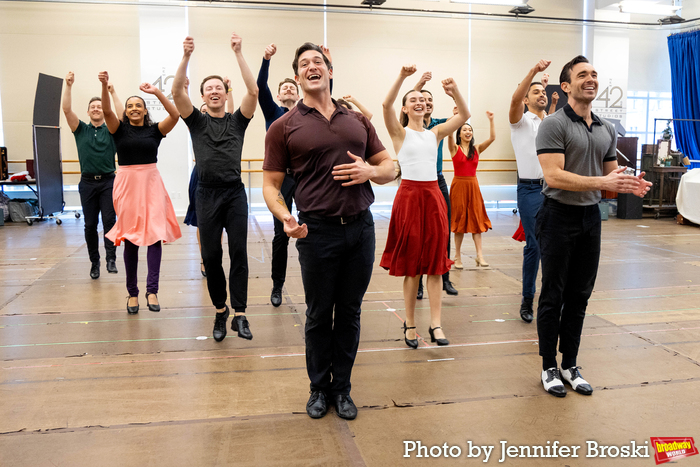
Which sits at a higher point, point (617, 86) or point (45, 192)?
point (617, 86)

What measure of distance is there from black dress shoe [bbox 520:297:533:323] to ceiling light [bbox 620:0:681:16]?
8747mm

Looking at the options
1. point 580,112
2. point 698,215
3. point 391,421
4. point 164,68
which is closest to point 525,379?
point 391,421

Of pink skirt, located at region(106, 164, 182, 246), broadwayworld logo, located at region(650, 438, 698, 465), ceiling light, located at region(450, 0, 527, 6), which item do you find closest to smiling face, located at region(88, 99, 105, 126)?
pink skirt, located at region(106, 164, 182, 246)

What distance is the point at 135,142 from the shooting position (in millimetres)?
3988

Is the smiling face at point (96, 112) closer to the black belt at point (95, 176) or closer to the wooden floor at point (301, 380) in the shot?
the black belt at point (95, 176)

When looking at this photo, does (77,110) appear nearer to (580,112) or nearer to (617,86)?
(580,112)

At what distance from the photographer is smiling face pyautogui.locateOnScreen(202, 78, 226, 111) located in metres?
3.29

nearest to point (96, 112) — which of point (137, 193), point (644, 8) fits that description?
point (137, 193)

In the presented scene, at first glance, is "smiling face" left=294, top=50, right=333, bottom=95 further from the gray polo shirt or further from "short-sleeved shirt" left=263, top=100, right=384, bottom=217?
the gray polo shirt

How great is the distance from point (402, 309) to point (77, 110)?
8925 mm

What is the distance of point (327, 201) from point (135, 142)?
2.30 metres

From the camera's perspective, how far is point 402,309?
4152mm

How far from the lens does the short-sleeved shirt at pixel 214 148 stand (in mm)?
3289

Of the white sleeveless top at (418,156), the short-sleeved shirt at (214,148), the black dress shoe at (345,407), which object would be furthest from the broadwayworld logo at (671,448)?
the short-sleeved shirt at (214,148)
